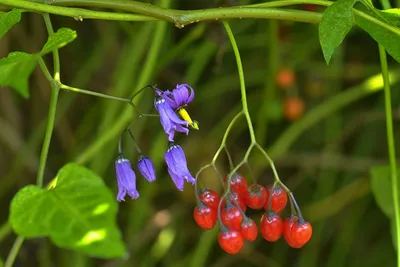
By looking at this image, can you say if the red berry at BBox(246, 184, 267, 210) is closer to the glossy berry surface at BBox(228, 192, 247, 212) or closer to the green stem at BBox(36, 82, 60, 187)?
the glossy berry surface at BBox(228, 192, 247, 212)

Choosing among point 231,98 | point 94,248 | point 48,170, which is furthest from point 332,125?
point 94,248

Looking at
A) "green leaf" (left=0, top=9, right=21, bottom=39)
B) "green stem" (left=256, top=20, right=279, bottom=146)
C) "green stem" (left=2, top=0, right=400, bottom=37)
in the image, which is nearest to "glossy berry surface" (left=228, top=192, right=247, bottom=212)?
"green stem" (left=2, top=0, right=400, bottom=37)

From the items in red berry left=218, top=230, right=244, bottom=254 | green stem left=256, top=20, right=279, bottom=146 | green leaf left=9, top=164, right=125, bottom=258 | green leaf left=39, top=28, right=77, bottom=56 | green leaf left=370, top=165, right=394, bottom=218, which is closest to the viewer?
green leaf left=9, top=164, right=125, bottom=258

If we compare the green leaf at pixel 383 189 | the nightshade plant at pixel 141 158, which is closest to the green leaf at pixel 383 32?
the nightshade plant at pixel 141 158

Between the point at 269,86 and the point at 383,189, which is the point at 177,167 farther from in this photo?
the point at 269,86

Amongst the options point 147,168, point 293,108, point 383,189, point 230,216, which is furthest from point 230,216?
point 293,108

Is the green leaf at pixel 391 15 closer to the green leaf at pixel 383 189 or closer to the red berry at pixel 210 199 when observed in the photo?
the red berry at pixel 210 199
